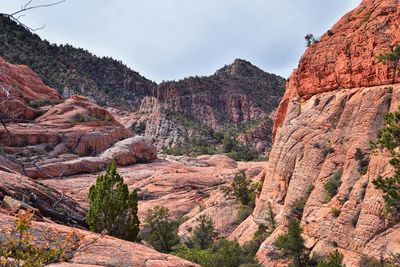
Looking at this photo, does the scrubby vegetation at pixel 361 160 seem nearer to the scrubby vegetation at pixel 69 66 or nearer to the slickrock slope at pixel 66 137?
the slickrock slope at pixel 66 137

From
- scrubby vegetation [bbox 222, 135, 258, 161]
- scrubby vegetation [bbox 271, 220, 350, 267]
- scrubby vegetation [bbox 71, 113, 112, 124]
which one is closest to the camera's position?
scrubby vegetation [bbox 271, 220, 350, 267]

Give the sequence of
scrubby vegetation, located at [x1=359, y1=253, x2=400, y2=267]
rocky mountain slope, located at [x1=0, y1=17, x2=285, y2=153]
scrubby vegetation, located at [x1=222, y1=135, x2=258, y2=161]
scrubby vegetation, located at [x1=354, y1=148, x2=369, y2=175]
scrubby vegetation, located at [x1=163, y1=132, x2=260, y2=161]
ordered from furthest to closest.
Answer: rocky mountain slope, located at [x1=0, y1=17, x2=285, y2=153] → scrubby vegetation, located at [x1=163, y1=132, x2=260, y2=161] → scrubby vegetation, located at [x1=222, y1=135, x2=258, y2=161] → scrubby vegetation, located at [x1=354, y1=148, x2=369, y2=175] → scrubby vegetation, located at [x1=359, y1=253, x2=400, y2=267]

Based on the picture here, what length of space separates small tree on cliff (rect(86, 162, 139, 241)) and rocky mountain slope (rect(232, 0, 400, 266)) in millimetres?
10156

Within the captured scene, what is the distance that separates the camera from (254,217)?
1244 inches

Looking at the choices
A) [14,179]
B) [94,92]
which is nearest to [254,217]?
[14,179]

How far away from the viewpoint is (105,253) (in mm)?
9109

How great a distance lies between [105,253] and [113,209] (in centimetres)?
973

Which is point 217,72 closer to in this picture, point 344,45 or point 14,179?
point 344,45

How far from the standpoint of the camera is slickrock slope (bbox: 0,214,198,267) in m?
8.23

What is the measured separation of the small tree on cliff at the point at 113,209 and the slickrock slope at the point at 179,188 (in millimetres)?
16638

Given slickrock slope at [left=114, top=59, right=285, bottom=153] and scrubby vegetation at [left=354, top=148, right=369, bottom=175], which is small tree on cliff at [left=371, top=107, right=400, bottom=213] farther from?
slickrock slope at [left=114, top=59, right=285, bottom=153]

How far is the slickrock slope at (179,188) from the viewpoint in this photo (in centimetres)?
Result: 3819

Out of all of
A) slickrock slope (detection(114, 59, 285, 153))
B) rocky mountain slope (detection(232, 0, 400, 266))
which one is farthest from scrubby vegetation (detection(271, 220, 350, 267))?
slickrock slope (detection(114, 59, 285, 153))

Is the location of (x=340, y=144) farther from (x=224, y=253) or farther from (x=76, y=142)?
(x=76, y=142)
